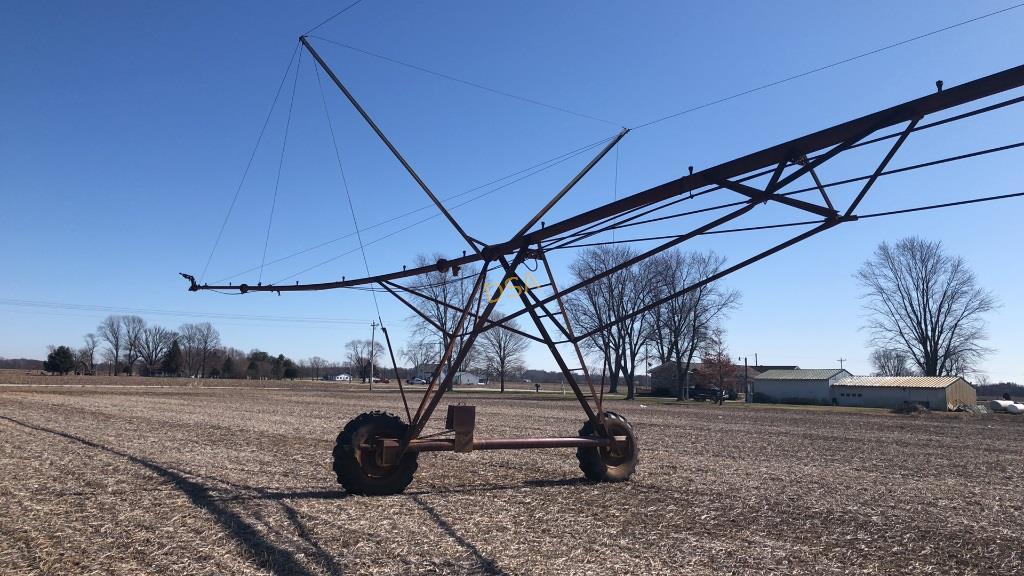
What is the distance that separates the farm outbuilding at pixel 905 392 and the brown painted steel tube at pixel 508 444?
62.7 m

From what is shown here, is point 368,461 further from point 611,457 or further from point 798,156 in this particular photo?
point 798,156

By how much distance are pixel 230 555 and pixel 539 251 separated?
582 cm

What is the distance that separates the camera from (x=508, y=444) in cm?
1052

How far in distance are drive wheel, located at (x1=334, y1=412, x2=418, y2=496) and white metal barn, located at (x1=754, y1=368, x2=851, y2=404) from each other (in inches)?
3149

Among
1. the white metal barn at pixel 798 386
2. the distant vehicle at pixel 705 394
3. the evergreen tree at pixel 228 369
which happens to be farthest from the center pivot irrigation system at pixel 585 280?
the evergreen tree at pixel 228 369

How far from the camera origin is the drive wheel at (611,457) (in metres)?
11.7

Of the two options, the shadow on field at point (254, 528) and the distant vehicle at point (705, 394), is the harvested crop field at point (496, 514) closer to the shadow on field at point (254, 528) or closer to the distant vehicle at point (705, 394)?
the shadow on field at point (254, 528)

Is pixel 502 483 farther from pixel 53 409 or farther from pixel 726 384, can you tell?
pixel 726 384

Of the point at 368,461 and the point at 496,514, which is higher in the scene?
the point at 368,461

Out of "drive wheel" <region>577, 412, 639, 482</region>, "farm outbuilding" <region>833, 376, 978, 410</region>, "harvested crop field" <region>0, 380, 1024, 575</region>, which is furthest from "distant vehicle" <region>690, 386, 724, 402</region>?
"drive wheel" <region>577, 412, 639, 482</region>

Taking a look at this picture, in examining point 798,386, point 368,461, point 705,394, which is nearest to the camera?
point 368,461

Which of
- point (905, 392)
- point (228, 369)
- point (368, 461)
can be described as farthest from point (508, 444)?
point (228, 369)

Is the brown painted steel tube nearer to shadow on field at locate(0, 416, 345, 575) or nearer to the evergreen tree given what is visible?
shadow on field at locate(0, 416, 345, 575)

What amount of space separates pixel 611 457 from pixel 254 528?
244 inches
